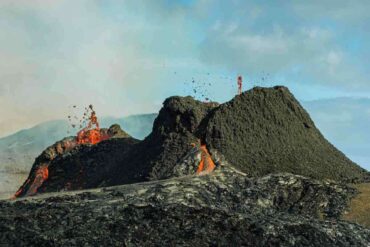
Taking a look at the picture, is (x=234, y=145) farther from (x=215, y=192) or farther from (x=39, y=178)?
(x=39, y=178)

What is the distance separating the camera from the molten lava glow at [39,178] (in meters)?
22.5

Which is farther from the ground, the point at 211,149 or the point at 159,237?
the point at 211,149

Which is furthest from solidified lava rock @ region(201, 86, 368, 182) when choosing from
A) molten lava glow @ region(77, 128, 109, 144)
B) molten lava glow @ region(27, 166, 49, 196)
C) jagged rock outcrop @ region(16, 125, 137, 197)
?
molten lava glow @ region(77, 128, 109, 144)

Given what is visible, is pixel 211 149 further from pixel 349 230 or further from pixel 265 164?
pixel 349 230

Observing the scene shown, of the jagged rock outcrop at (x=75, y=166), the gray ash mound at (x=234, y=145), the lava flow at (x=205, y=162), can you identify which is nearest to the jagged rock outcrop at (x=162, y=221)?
the lava flow at (x=205, y=162)

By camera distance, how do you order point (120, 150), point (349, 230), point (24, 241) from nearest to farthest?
point (24, 241)
point (349, 230)
point (120, 150)

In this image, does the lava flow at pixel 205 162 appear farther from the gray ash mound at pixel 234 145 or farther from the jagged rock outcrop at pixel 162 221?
the jagged rock outcrop at pixel 162 221

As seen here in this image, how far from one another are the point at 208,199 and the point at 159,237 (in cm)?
153

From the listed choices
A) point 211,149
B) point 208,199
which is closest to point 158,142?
point 211,149

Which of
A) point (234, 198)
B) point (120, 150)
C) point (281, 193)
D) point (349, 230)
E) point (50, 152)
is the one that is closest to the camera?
point (349, 230)

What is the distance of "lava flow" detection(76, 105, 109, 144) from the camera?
84.2ft

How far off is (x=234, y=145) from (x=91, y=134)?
9929 mm

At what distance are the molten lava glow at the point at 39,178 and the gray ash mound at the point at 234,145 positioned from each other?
958 millimetres

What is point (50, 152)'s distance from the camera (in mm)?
24750
